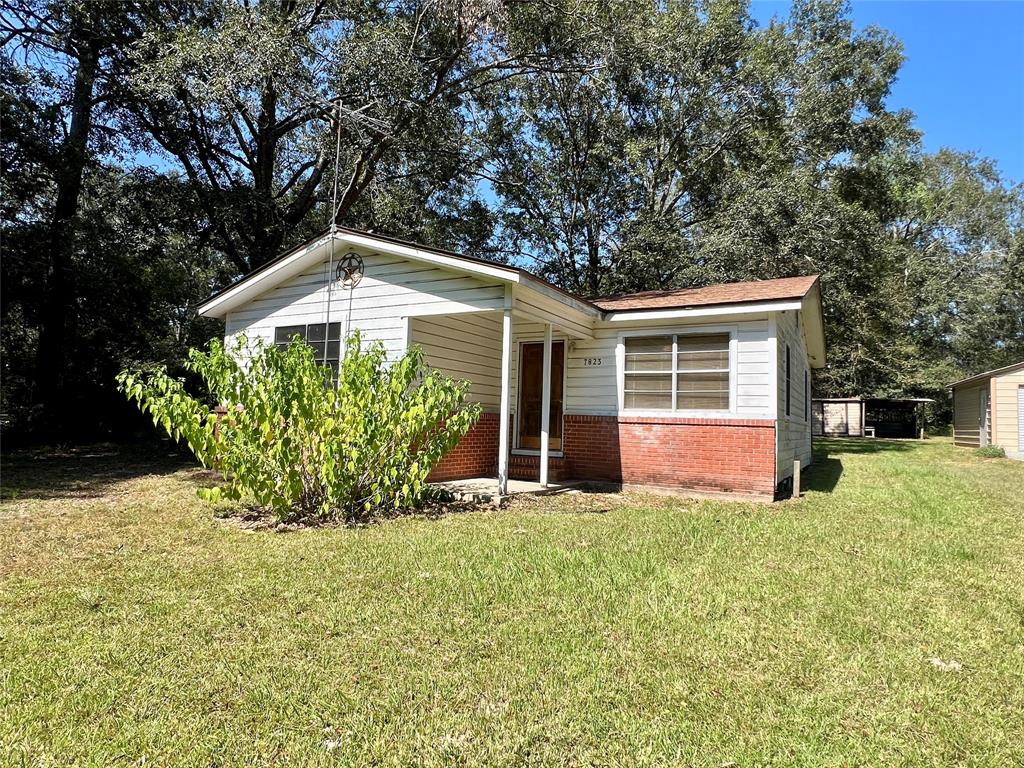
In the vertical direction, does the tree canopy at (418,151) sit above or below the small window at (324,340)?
above

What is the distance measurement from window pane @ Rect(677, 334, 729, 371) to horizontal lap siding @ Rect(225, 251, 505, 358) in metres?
3.09

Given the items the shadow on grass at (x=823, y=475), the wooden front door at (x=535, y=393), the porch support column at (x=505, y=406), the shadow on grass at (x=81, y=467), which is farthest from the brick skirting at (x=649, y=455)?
the shadow on grass at (x=81, y=467)

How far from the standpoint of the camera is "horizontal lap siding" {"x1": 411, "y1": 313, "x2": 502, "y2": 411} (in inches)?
365

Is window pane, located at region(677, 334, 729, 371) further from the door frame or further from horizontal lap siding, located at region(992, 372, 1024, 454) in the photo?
horizontal lap siding, located at region(992, 372, 1024, 454)

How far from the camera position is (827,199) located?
51.9 ft

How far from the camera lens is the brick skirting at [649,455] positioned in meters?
8.45

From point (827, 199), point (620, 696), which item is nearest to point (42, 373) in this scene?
point (620, 696)

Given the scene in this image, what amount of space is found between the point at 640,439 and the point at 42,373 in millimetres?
15103

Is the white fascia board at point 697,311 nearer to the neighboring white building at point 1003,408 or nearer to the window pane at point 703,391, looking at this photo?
the window pane at point 703,391

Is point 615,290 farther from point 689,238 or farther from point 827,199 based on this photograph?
point 827,199

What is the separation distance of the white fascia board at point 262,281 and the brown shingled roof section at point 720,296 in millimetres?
4970

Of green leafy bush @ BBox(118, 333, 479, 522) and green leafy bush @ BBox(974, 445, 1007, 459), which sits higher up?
green leafy bush @ BBox(118, 333, 479, 522)

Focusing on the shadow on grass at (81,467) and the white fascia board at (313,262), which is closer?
the white fascia board at (313,262)

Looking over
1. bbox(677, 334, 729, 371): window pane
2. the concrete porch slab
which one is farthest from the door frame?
bbox(677, 334, 729, 371): window pane
